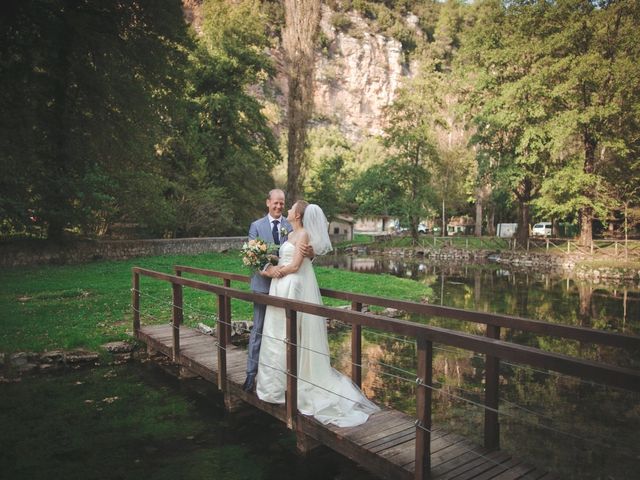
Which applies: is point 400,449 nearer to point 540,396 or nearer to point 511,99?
point 540,396

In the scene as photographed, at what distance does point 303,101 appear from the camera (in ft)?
76.9

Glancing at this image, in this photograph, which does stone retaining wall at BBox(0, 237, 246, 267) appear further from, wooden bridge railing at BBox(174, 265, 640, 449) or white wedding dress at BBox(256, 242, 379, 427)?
wooden bridge railing at BBox(174, 265, 640, 449)

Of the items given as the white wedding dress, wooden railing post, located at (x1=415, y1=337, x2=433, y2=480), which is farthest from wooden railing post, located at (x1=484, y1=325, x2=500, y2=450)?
the white wedding dress

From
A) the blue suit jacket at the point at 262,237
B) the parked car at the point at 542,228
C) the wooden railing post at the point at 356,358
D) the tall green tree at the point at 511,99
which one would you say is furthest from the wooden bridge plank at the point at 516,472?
the parked car at the point at 542,228

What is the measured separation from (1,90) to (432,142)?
3424 cm

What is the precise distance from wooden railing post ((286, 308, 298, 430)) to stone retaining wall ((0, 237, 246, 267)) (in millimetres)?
18287

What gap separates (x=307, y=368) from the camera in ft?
15.5

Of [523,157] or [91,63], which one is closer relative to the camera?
[91,63]

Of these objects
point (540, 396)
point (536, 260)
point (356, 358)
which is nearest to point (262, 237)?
point (356, 358)

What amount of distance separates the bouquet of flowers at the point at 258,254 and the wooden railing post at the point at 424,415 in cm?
231

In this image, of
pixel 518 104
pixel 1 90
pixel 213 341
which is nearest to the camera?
pixel 213 341

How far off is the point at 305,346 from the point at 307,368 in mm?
236

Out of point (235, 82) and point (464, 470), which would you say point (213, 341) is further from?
point (235, 82)

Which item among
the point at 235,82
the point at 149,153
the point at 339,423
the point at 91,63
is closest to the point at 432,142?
the point at 235,82
